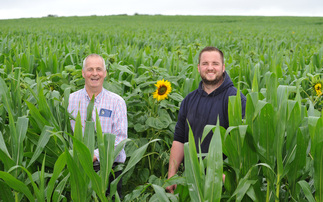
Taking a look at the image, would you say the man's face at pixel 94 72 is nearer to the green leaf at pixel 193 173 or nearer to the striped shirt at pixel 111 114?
the striped shirt at pixel 111 114

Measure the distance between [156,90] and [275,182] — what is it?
1175 millimetres

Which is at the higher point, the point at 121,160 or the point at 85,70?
the point at 85,70

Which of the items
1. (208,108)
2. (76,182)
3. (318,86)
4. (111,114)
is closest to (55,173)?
(76,182)

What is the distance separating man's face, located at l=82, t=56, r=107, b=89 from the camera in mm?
2287

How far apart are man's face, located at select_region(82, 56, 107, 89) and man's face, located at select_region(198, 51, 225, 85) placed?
2.06ft

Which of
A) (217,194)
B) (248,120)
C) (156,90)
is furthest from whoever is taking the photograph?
(156,90)

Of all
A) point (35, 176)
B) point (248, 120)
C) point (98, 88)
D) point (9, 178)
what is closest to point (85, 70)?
point (98, 88)

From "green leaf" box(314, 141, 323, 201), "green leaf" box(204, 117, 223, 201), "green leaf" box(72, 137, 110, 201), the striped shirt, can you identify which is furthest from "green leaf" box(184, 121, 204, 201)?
the striped shirt

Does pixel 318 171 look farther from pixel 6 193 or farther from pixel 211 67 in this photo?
pixel 6 193

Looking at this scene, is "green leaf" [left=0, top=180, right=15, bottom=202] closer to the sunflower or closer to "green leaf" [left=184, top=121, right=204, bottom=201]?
"green leaf" [left=184, top=121, right=204, bottom=201]

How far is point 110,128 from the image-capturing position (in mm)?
2287

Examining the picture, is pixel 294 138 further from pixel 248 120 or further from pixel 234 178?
pixel 234 178

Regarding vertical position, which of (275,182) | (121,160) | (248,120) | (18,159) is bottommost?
(121,160)

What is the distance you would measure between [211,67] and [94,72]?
0.72 metres
